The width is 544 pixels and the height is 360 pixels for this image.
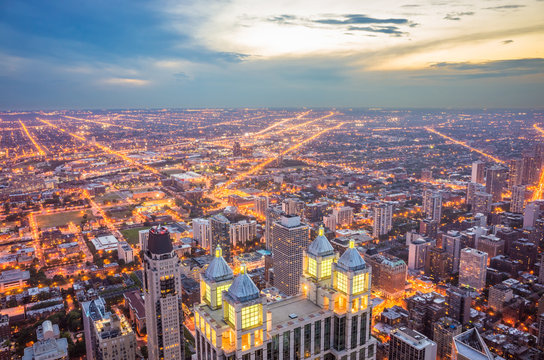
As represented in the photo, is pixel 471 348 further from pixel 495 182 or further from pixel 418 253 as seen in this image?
pixel 495 182

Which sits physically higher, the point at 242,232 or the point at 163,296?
the point at 163,296

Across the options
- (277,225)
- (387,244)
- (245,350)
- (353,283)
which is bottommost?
(387,244)

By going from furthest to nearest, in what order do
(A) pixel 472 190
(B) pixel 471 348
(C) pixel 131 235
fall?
(A) pixel 472 190 < (C) pixel 131 235 < (B) pixel 471 348

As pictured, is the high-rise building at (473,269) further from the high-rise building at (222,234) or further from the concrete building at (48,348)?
the concrete building at (48,348)

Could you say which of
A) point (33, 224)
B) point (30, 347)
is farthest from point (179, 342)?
point (33, 224)

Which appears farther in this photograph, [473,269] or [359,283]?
[473,269]

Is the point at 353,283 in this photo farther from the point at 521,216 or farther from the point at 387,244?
the point at 521,216

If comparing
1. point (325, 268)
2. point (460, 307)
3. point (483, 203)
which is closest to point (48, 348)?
point (325, 268)

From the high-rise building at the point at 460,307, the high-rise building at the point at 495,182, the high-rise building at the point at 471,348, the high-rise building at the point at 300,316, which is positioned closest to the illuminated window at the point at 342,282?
the high-rise building at the point at 300,316
